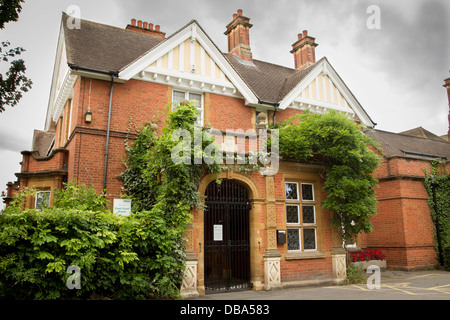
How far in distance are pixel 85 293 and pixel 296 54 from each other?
17.1 metres

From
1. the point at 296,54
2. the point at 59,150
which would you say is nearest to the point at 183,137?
the point at 59,150

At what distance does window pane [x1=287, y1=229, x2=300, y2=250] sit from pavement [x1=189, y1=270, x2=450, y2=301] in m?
1.32

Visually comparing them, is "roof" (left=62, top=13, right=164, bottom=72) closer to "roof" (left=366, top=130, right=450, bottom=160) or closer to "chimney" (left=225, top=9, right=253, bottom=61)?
"chimney" (left=225, top=9, right=253, bottom=61)

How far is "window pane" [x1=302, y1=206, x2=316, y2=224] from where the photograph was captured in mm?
12000

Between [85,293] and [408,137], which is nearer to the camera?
[85,293]

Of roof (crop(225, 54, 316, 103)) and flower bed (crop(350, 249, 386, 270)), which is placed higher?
roof (crop(225, 54, 316, 103))

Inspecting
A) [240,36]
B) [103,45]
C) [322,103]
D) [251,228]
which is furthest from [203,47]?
[251,228]

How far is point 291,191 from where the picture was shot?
11938 mm

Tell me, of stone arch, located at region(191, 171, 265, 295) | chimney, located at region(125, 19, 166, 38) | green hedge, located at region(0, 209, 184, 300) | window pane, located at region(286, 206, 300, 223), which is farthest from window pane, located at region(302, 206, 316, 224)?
chimney, located at region(125, 19, 166, 38)

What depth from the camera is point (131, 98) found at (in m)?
12.8

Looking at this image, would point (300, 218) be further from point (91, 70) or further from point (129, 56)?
point (129, 56)

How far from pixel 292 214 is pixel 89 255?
21.8 feet

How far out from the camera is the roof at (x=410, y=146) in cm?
2001
